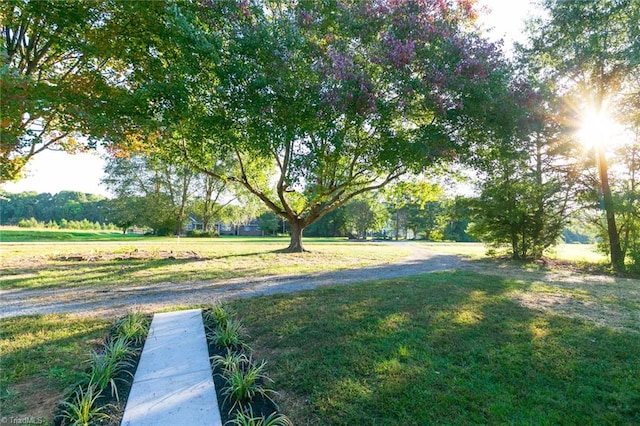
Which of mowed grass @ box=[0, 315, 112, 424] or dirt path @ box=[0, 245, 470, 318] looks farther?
dirt path @ box=[0, 245, 470, 318]

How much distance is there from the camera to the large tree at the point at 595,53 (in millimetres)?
8977

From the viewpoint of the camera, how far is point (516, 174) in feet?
38.1

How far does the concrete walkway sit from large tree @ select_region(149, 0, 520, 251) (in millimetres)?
3427

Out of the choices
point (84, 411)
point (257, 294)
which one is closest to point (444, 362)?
point (84, 411)

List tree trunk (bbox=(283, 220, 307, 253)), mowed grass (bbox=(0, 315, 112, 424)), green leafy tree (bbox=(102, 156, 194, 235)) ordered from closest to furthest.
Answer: mowed grass (bbox=(0, 315, 112, 424)) < tree trunk (bbox=(283, 220, 307, 253)) < green leafy tree (bbox=(102, 156, 194, 235))

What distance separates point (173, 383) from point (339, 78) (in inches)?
185

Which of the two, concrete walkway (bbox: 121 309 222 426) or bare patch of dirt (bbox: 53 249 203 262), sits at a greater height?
bare patch of dirt (bbox: 53 249 203 262)

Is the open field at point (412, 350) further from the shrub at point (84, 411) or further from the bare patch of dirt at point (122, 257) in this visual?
the bare patch of dirt at point (122, 257)

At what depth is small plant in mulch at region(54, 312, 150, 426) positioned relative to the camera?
2.28 m

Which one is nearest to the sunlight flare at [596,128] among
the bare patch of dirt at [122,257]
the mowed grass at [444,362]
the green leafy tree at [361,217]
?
the mowed grass at [444,362]

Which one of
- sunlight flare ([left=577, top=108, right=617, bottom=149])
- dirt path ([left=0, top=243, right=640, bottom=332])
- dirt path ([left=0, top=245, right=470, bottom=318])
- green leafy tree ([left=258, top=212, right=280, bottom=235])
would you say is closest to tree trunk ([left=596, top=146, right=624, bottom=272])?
sunlight flare ([left=577, top=108, right=617, bottom=149])

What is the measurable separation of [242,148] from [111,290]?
4.06m

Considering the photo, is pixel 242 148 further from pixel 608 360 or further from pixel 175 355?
pixel 608 360

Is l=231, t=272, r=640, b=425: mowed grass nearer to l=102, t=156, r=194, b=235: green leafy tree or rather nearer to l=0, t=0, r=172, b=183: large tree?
l=0, t=0, r=172, b=183: large tree
